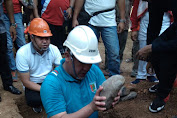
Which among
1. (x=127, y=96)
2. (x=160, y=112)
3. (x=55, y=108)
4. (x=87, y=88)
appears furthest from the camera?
(x=127, y=96)

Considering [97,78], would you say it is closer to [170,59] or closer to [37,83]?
[170,59]

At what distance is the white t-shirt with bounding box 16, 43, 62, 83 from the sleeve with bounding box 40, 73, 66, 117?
64.1 inches

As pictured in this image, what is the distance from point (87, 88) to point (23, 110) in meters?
2.38

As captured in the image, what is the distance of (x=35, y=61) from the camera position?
11.2 feet

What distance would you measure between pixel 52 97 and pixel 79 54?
0.43 m

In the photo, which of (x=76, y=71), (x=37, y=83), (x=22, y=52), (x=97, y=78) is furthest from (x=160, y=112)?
(x=22, y=52)

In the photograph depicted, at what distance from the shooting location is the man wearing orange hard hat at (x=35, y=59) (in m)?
3.30

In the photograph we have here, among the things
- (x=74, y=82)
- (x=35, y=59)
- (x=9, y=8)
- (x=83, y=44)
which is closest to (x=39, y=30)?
(x=35, y=59)

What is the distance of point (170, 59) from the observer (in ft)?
9.15

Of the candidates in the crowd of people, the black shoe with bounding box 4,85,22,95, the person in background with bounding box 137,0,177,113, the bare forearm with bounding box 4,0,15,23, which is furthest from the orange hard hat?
the person in background with bounding box 137,0,177,113

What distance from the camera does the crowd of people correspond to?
68.9 inches

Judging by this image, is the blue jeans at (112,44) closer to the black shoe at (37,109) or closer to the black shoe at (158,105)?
the black shoe at (158,105)

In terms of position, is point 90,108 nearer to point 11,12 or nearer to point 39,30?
point 39,30

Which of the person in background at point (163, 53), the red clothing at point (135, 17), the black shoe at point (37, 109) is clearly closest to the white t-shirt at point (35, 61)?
the black shoe at point (37, 109)
